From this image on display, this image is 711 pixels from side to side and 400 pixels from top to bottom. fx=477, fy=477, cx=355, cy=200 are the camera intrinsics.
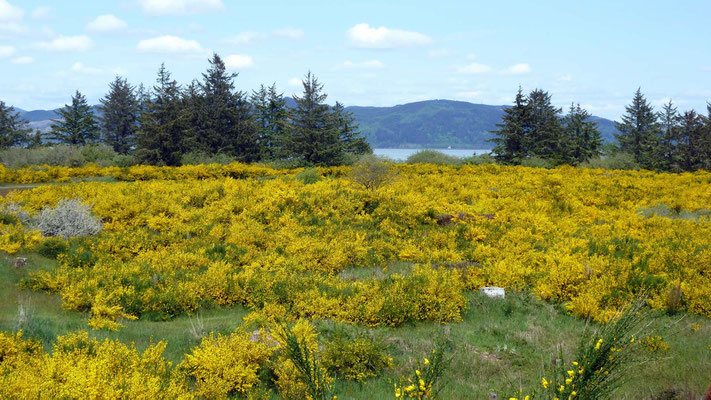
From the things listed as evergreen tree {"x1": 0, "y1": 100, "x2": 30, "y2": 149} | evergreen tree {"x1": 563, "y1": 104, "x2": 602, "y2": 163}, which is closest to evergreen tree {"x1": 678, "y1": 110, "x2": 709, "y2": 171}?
evergreen tree {"x1": 563, "y1": 104, "x2": 602, "y2": 163}

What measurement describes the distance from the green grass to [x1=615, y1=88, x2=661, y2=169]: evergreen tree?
4104 cm

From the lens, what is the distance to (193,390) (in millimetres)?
5328

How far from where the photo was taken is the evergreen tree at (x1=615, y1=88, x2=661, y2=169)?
153ft

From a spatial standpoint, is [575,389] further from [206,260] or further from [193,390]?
[206,260]

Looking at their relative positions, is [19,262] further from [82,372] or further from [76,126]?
[76,126]

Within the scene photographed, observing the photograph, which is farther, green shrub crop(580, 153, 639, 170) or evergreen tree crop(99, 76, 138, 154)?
evergreen tree crop(99, 76, 138, 154)

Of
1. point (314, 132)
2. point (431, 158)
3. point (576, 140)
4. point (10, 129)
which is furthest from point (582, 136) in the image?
point (10, 129)

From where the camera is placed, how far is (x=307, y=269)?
10.7 metres

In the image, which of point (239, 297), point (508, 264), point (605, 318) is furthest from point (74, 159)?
point (605, 318)

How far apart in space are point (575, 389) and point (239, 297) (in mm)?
6616

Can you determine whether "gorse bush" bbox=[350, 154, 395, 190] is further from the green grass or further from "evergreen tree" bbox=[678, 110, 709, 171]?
"evergreen tree" bbox=[678, 110, 709, 171]

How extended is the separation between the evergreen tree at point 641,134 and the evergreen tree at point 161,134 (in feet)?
131

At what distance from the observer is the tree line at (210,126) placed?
3372 centimetres

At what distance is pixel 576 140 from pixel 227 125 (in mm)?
34492
